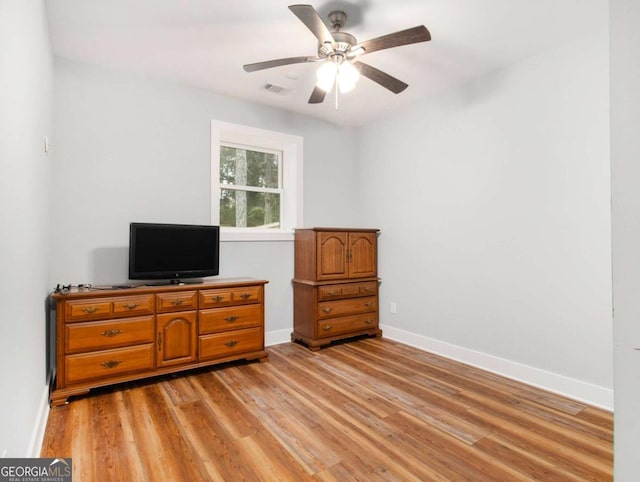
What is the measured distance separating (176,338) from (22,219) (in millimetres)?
1716

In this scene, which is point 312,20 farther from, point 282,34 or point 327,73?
point 282,34

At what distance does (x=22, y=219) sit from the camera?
5.45ft

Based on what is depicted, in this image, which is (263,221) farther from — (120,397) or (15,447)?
(15,447)

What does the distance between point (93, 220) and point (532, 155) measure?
381cm

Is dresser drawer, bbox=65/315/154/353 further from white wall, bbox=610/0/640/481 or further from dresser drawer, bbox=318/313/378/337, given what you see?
white wall, bbox=610/0/640/481

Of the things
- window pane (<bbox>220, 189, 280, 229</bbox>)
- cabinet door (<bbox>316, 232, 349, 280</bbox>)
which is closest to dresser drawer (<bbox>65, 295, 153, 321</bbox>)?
window pane (<bbox>220, 189, 280, 229</bbox>)

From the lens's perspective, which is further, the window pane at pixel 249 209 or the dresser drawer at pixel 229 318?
the window pane at pixel 249 209

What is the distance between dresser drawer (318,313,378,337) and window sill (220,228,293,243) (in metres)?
1.09

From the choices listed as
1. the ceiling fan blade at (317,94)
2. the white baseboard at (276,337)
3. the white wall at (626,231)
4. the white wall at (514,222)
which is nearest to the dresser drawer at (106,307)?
the white baseboard at (276,337)

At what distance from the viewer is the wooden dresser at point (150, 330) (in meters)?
2.65

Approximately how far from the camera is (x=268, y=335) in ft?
13.4

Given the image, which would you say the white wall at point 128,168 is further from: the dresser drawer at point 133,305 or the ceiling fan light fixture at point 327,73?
the ceiling fan light fixture at point 327,73

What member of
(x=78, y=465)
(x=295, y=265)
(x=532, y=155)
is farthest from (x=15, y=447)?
(x=532, y=155)

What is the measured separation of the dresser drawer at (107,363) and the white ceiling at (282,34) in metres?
2.42
